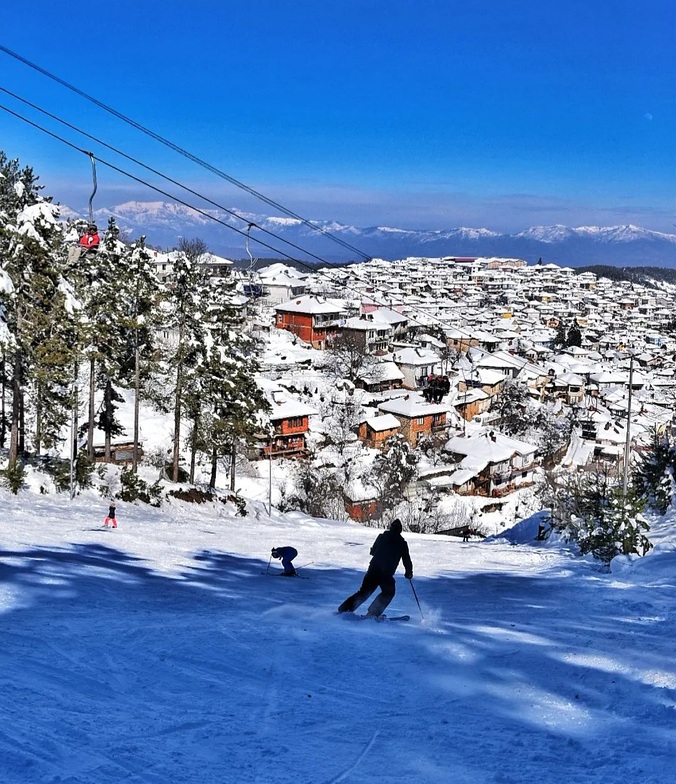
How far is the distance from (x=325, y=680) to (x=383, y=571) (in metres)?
2.43

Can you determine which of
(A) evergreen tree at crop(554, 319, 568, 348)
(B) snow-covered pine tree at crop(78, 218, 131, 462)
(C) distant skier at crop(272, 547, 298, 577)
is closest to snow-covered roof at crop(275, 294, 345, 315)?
(A) evergreen tree at crop(554, 319, 568, 348)

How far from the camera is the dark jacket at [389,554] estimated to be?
8.32 m

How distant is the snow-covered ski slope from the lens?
4.27 metres

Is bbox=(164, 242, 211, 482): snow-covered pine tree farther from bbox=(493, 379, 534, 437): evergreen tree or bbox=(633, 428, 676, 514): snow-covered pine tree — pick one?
bbox=(493, 379, 534, 437): evergreen tree

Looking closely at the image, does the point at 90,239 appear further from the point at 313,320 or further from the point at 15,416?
the point at 313,320

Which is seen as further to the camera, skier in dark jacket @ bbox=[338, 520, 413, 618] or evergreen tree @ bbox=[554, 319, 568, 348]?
evergreen tree @ bbox=[554, 319, 568, 348]

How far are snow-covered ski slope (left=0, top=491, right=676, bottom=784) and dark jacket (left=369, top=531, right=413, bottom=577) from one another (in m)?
0.68

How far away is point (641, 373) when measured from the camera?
10725 centimetres

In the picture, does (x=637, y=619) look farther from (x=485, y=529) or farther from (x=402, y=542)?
(x=485, y=529)

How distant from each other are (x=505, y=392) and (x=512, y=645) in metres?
67.6

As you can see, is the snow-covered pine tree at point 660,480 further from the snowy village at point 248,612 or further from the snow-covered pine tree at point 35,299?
the snow-covered pine tree at point 35,299

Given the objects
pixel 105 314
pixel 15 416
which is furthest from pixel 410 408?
pixel 15 416

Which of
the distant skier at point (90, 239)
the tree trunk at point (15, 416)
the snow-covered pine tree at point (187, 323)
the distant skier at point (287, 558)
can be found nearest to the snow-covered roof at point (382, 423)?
the snow-covered pine tree at point (187, 323)

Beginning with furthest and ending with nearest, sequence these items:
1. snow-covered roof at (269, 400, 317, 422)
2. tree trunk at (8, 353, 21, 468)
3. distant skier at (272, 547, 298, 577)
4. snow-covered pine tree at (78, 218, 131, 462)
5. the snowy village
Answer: snow-covered roof at (269, 400, 317, 422) → snow-covered pine tree at (78, 218, 131, 462) → tree trunk at (8, 353, 21, 468) → distant skier at (272, 547, 298, 577) → the snowy village
